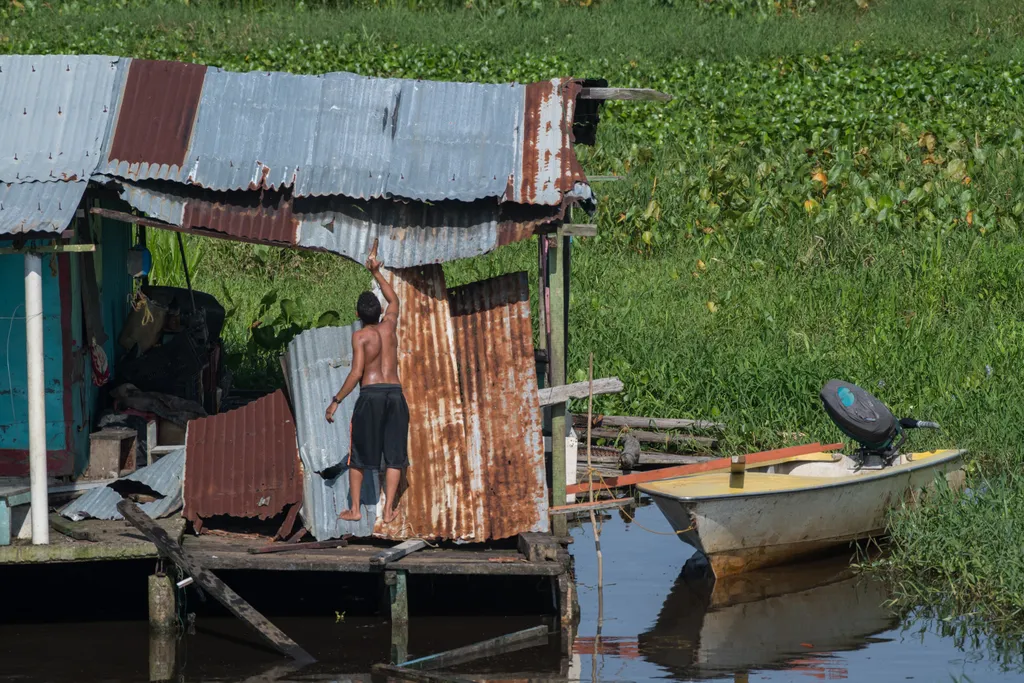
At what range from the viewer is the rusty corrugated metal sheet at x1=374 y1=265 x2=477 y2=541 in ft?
30.7

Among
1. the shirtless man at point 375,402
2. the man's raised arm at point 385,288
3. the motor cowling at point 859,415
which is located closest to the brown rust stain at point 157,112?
the man's raised arm at point 385,288

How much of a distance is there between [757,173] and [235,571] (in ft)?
38.6

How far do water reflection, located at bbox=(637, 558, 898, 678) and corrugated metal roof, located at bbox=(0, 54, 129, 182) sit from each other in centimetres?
517

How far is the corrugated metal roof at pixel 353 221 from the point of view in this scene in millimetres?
9320

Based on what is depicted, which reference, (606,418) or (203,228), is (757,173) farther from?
(203,228)

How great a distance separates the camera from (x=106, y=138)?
31.0ft

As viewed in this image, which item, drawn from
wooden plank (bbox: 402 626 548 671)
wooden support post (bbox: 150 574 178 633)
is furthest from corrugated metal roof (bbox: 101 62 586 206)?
wooden plank (bbox: 402 626 548 671)

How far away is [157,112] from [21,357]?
2.10 m

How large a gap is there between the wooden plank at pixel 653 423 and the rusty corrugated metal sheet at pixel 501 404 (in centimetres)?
401

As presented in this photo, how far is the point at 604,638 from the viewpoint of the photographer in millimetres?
9266

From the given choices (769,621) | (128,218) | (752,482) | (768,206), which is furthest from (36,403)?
(768,206)

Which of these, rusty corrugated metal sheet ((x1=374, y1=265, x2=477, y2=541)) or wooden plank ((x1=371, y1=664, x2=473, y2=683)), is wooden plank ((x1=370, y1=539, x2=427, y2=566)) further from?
wooden plank ((x1=371, y1=664, x2=473, y2=683))

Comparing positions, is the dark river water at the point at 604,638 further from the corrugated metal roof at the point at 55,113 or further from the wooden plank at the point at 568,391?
the corrugated metal roof at the point at 55,113

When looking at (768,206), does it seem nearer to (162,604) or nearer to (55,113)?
(55,113)
